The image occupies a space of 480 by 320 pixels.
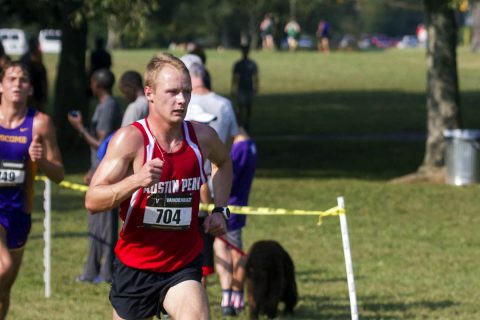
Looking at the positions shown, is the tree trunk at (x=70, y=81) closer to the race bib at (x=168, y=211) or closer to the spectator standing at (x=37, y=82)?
the spectator standing at (x=37, y=82)

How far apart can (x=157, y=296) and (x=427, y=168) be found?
47.6 feet

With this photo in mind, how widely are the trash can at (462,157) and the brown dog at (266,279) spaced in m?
10.1

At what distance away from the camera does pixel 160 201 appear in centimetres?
642

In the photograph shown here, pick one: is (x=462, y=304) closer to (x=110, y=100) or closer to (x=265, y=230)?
(x=110, y=100)

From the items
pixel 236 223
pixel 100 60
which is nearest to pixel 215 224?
pixel 236 223

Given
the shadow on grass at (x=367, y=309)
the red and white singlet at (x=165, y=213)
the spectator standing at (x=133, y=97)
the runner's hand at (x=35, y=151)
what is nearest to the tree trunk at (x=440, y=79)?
the shadow on grass at (x=367, y=309)

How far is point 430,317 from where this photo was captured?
10.4 metres

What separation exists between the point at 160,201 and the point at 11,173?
100 inches

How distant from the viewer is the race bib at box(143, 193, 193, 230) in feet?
21.1

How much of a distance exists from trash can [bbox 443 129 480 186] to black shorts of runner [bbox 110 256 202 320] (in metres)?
13.6

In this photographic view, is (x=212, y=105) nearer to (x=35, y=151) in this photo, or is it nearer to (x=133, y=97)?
(x=133, y=97)

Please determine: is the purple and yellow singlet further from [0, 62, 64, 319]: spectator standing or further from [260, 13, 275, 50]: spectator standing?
[260, 13, 275, 50]: spectator standing

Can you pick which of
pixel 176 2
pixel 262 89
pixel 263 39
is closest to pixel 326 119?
pixel 262 89

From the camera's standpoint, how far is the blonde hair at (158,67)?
251 inches
